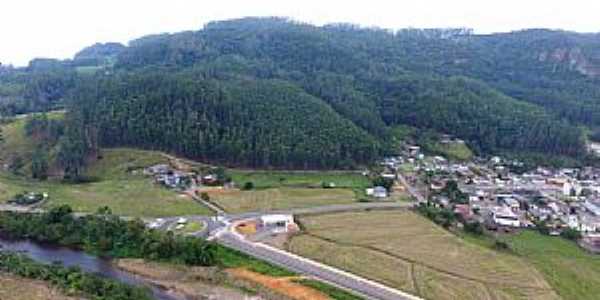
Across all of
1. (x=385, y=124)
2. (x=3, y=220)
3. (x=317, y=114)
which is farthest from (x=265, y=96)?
(x=3, y=220)

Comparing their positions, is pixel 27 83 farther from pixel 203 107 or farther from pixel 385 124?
pixel 385 124

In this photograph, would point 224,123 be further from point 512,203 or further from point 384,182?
point 512,203

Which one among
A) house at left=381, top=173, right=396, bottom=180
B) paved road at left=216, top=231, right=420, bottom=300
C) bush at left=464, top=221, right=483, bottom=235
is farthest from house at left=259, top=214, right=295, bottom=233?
house at left=381, top=173, right=396, bottom=180

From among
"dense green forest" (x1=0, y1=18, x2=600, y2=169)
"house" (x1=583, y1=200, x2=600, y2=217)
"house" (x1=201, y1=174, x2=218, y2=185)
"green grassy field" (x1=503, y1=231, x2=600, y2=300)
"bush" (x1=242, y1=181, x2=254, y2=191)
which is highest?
"dense green forest" (x1=0, y1=18, x2=600, y2=169)

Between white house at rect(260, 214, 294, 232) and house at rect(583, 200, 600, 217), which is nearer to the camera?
white house at rect(260, 214, 294, 232)

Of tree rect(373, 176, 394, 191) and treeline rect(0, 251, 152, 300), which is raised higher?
tree rect(373, 176, 394, 191)

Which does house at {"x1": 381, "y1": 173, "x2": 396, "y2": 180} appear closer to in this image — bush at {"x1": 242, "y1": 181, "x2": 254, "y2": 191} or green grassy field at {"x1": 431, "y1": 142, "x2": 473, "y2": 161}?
green grassy field at {"x1": 431, "y1": 142, "x2": 473, "y2": 161}
